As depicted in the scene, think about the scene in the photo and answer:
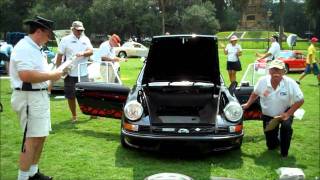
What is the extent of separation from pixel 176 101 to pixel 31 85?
2.41m

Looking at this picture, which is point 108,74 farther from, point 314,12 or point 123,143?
point 314,12

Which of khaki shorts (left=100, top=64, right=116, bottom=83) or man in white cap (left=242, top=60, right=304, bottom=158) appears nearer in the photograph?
man in white cap (left=242, top=60, right=304, bottom=158)

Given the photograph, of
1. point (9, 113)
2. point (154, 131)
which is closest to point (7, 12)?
point (9, 113)

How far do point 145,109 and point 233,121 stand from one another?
47.5 inches

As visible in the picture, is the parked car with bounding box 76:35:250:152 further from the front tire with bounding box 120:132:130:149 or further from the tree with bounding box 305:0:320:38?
the tree with bounding box 305:0:320:38

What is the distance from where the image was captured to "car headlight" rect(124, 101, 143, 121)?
6238 mm

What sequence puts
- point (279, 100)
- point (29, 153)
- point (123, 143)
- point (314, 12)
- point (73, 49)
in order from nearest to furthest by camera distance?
1. point (29, 153)
2. point (279, 100)
3. point (123, 143)
4. point (73, 49)
5. point (314, 12)

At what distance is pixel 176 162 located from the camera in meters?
6.25

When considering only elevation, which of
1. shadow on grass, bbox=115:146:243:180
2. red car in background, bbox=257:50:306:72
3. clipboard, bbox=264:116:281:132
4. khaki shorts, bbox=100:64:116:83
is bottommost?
red car in background, bbox=257:50:306:72

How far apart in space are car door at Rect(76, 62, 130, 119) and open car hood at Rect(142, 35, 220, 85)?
17.8 inches

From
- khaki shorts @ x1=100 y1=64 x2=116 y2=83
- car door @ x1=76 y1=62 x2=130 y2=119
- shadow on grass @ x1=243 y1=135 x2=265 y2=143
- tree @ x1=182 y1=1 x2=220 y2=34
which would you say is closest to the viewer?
car door @ x1=76 y1=62 x2=130 y2=119

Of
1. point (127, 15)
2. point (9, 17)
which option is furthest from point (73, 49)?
point (9, 17)

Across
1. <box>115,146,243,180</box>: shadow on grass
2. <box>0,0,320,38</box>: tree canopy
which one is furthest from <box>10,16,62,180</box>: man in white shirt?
<box>0,0,320,38</box>: tree canopy

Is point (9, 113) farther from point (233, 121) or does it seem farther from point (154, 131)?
point (233, 121)
